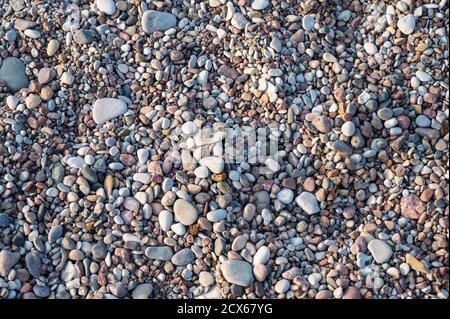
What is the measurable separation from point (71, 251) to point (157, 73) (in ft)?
2.55

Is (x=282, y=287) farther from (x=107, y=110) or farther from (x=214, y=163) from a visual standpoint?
(x=107, y=110)

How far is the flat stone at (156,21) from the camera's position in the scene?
7.75 feet

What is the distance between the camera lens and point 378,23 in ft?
7.72

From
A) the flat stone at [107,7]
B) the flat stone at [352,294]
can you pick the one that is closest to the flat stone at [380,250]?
the flat stone at [352,294]

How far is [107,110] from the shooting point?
88.5 inches

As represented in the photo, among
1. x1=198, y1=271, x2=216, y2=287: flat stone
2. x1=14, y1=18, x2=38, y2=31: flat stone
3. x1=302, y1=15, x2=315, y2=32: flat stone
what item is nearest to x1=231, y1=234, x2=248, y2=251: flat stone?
x1=198, y1=271, x2=216, y2=287: flat stone

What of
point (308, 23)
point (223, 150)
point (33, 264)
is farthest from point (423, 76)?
point (33, 264)

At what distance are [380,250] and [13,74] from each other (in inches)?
63.6

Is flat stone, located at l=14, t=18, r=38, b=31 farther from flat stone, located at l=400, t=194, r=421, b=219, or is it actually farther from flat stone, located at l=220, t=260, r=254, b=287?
flat stone, located at l=400, t=194, r=421, b=219

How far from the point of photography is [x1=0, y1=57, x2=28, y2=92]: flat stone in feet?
7.61

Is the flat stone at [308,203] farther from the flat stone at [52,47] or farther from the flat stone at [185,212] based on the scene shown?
the flat stone at [52,47]

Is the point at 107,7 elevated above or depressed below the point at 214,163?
above
